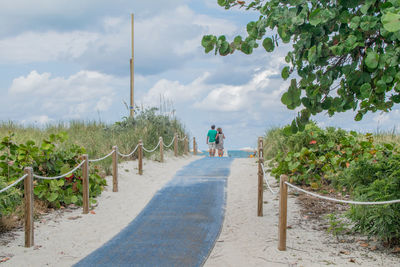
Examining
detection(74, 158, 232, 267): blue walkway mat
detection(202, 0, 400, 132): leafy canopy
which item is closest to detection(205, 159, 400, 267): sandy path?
detection(74, 158, 232, 267): blue walkway mat

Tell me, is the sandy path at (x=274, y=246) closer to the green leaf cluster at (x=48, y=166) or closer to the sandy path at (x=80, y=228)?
the sandy path at (x=80, y=228)

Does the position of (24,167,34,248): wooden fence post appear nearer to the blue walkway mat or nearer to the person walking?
the blue walkway mat

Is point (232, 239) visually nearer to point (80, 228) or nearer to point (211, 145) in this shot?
point (80, 228)

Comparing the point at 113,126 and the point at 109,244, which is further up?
the point at 113,126

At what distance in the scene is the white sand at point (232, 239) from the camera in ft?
19.9

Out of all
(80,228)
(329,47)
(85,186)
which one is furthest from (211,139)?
(329,47)

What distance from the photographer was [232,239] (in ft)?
23.3

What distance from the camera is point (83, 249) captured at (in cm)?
671

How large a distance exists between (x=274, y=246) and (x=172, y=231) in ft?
6.19

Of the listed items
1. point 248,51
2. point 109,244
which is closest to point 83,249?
point 109,244

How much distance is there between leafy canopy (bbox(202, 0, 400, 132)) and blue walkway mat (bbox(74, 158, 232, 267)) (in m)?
2.65

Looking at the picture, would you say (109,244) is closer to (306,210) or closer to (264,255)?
(264,255)

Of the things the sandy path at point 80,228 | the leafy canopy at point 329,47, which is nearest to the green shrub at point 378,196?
the leafy canopy at point 329,47

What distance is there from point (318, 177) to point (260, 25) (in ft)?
19.4
